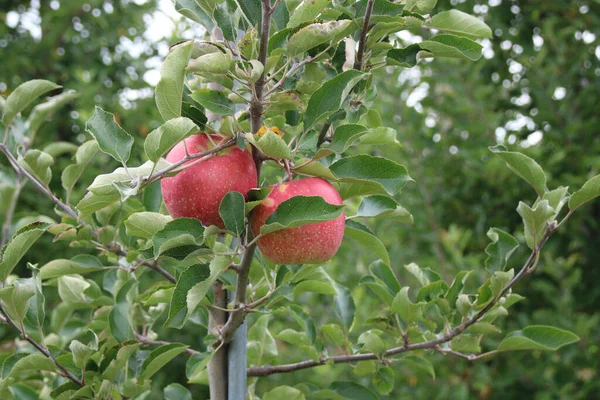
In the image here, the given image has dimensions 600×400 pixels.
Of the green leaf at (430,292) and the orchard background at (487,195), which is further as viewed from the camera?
the orchard background at (487,195)

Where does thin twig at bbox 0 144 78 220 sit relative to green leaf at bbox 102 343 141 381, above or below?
above

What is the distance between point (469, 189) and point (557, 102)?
0.44 meters

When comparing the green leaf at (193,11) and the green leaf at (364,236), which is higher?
the green leaf at (193,11)

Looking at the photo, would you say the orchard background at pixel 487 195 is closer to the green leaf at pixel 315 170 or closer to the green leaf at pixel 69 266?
the green leaf at pixel 69 266

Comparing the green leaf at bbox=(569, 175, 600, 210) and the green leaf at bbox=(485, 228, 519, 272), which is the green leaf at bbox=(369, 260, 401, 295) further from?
the green leaf at bbox=(569, 175, 600, 210)

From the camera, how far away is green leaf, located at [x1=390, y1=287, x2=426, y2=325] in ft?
3.30

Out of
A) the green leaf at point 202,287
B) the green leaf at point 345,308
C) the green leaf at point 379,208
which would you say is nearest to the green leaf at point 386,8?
the green leaf at point 379,208

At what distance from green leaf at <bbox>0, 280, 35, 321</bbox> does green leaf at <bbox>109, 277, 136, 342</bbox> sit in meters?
0.14

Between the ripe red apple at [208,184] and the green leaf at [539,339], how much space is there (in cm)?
53

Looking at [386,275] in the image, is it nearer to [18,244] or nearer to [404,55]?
[404,55]

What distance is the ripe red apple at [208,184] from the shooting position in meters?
0.75

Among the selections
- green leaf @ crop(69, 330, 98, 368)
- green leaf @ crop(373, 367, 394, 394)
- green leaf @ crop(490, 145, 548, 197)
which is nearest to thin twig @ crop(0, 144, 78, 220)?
green leaf @ crop(69, 330, 98, 368)

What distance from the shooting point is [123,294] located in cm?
104

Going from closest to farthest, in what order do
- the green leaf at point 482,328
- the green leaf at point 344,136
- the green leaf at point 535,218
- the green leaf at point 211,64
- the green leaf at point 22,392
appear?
the green leaf at point 211,64
the green leaf at point 344,136
the green leaf at point 535,218
the green leaf at point 482,328
the green leaf at point 22,392
